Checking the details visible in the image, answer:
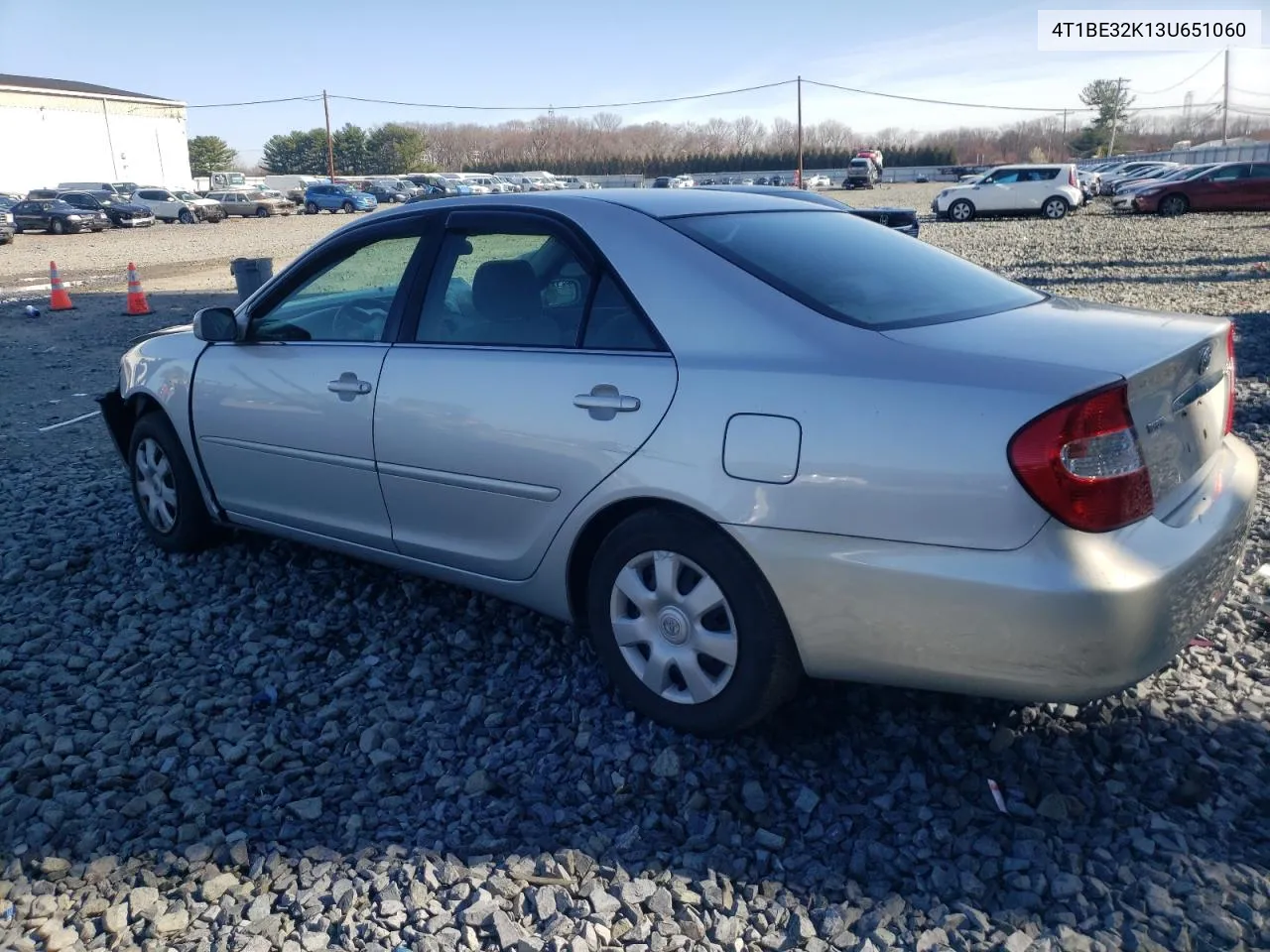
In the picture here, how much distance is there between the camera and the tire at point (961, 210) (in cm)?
3209

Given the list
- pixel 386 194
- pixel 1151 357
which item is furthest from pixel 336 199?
pixel 1151 357

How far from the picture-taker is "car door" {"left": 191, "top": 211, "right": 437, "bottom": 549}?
374cm

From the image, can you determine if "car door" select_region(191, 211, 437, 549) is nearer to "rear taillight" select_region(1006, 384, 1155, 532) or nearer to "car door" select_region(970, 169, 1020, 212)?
"rear taillight" select_region(1006, 384, 1155, 532)

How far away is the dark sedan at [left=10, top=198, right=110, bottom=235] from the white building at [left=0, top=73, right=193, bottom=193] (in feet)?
85.0

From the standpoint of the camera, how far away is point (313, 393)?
3.86 metres

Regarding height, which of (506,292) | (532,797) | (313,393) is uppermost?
(506,292)

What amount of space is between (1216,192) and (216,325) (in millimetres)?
31557

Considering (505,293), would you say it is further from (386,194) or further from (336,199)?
(386,194)

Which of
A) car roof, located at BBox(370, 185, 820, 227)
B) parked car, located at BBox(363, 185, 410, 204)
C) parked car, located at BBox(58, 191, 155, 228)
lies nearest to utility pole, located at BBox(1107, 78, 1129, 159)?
parked car, located at BBox(363, 185, 410, 204)

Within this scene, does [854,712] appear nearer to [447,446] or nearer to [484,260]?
[447,446]

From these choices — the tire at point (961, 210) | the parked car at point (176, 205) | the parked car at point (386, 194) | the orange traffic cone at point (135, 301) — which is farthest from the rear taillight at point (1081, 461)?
the parked car at point (386, 194)

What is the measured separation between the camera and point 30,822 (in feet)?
9.32

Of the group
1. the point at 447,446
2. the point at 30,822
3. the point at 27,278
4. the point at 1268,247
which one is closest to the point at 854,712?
the point at 447,446

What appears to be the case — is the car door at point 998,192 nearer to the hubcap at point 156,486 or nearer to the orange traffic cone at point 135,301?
the orange traffic cone at point 135,301
